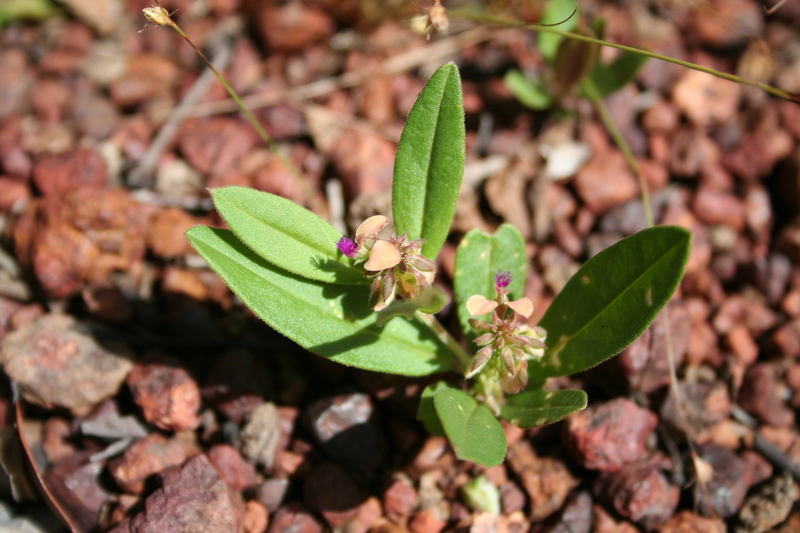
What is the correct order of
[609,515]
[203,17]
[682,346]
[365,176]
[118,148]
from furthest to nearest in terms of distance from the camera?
[203,17] → [118,148] → [365,176] → [682,346] → [609,515]

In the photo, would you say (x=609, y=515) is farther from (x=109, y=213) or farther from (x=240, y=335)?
(x=109, y=213)

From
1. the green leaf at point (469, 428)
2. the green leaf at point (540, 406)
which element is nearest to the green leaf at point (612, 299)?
the green leaf at point (540, 406)

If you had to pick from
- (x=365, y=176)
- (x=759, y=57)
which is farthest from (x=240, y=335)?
(x=759, y=57)

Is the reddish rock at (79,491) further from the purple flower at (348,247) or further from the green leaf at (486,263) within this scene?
the green leaf at (486,263)

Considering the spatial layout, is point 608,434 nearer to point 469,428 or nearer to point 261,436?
point 469,428

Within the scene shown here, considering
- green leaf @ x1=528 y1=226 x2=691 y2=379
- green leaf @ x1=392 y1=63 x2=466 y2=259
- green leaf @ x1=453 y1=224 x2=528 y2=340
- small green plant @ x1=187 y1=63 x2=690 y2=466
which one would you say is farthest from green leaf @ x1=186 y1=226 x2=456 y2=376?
green leaf @ x1=528 y1=226 x2=691 y2=379

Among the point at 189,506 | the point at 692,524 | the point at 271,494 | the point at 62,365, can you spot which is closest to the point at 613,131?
the point at 692,524

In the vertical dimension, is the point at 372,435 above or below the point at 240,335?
below
